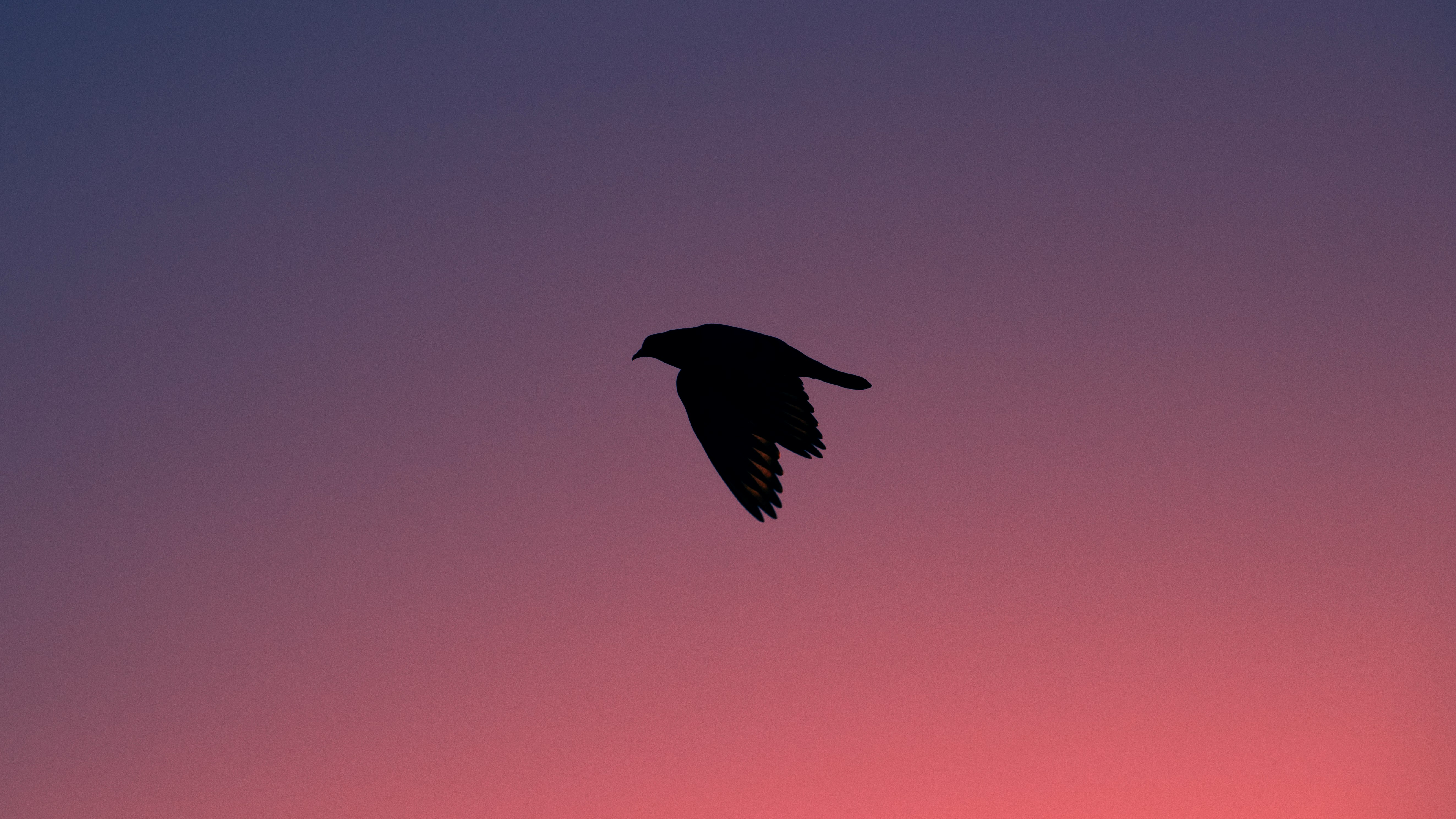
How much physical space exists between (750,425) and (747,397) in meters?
0.23

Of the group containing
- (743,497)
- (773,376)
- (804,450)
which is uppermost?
(773,376)

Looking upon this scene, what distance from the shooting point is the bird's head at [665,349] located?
7805mm

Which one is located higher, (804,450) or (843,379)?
(843,379)

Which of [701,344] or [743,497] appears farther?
[701,344]

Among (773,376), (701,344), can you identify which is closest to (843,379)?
(773,376)

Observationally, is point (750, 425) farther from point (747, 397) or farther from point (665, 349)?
point (665, 349)

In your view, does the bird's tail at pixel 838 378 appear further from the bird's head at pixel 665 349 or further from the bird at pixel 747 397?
the bird's head at pixel 665 349

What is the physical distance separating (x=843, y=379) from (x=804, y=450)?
713mm

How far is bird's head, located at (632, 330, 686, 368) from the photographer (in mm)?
7805

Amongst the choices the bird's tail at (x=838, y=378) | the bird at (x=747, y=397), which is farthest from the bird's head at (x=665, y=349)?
the bird's tail at (x=838, y=378)

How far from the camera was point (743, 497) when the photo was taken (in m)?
6.96

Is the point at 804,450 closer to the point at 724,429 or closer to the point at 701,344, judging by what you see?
the point at 724,429

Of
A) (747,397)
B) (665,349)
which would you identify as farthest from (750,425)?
(665,349)

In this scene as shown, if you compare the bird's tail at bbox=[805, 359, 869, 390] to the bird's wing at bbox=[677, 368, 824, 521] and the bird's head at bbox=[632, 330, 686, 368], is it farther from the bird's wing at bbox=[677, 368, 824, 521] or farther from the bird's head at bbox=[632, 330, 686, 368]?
the bird's head at bbox=[632, 330, 686, 368]
